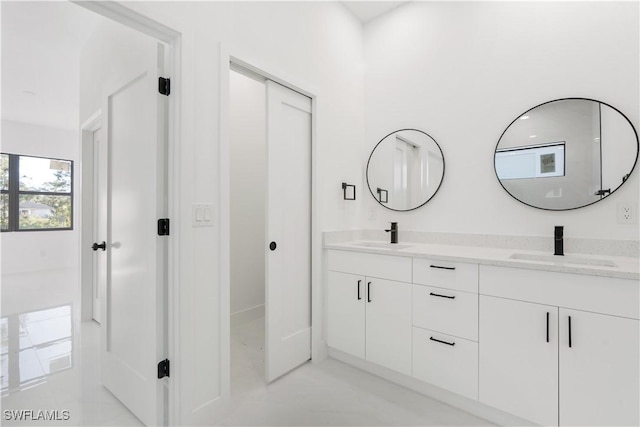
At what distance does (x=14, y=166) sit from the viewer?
18.6 feet

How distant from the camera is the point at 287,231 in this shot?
221 centimetres

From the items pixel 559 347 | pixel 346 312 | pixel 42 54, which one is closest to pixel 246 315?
pixel 346 312

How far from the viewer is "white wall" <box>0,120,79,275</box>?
5.65 m

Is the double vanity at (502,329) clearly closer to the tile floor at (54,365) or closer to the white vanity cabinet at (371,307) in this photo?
the white vanity cabinet at (371,307)

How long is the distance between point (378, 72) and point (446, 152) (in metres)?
1.04

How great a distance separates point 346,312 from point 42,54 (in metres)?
4.13

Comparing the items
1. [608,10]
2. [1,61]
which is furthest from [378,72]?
[1,61]

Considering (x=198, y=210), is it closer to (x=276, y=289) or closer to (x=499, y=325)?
(x=276, y=289)

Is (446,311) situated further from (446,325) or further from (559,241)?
(559,241)

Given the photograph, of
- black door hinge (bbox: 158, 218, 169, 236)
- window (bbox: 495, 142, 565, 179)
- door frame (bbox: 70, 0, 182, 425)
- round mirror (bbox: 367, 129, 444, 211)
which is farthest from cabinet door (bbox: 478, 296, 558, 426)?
black door hinge (bbox: 158, 218, 169, 236)

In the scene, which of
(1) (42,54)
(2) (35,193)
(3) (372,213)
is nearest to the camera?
(3) (372,213)

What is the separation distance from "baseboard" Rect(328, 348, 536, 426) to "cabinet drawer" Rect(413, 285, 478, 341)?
0.39 m

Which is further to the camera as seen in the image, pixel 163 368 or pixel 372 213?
pixel 372 213

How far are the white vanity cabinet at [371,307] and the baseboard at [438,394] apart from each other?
0.07 metres
